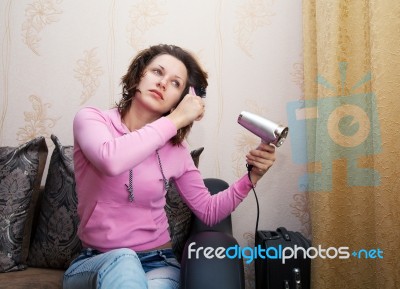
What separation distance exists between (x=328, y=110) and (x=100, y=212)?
0.89 m

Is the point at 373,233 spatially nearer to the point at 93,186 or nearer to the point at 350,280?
the point at 350,280

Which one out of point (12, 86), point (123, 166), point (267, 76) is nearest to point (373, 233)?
point (267, 76)

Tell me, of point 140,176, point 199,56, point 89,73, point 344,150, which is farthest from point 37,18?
point 344,150

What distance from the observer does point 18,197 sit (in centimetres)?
125

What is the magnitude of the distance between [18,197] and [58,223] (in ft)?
0.60

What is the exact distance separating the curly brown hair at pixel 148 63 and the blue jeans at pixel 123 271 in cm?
41

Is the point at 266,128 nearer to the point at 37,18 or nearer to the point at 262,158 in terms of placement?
the point at 262,158

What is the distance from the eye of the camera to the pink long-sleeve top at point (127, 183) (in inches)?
33.4

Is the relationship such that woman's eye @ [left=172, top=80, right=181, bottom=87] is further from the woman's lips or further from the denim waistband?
the denim waistband

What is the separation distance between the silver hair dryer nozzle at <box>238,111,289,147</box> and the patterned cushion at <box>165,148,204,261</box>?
0.44m

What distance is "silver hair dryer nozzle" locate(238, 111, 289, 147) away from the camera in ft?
3.27

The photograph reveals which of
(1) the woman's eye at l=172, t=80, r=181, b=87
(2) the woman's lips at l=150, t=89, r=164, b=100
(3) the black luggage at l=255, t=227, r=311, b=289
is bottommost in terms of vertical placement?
(3) the black luggage at l=255, t=227, r=311, b=289

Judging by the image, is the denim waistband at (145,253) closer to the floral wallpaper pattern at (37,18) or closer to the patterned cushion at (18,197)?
the patterned cushion at (18,197)

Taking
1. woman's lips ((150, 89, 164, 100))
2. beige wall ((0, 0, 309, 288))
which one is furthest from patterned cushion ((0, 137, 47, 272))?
woman's lips ((150, 89, 164, 100))
